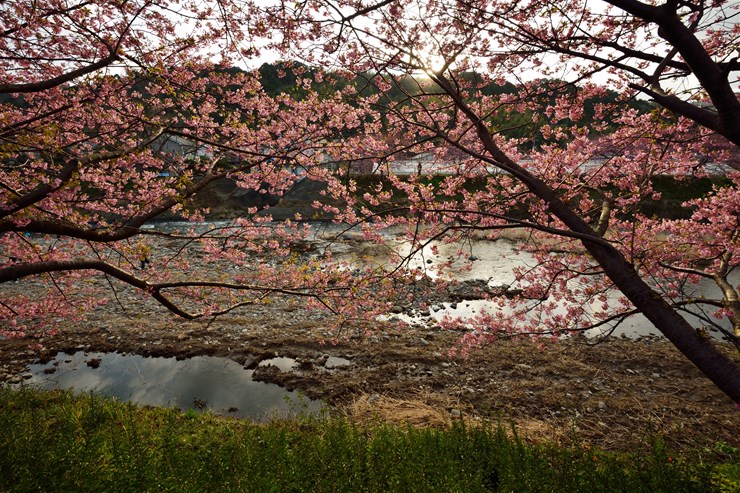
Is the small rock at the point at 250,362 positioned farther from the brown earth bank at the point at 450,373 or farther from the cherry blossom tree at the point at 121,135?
the cherry blossom tree at the point at 121,135

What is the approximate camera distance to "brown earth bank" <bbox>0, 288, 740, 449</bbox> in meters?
6.62

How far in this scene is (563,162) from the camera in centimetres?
657

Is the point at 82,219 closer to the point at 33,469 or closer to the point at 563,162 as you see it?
the point at 33,469

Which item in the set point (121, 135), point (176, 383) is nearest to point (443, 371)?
point (176, 383)

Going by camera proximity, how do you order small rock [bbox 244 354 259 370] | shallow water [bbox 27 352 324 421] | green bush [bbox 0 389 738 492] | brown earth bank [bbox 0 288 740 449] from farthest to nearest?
small rock [bbox 244 354 259 370]
shallow water [bbox 27 352 324 421]
brown earth bank [bbox 0 288 740 449]
green bush [bbox 0 389 738 492]

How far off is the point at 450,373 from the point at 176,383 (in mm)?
6753

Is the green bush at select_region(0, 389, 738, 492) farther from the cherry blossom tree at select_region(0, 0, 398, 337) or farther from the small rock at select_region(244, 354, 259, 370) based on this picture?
the small rock at select_region(244, 354, 259, 370)

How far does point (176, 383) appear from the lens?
8.37 m

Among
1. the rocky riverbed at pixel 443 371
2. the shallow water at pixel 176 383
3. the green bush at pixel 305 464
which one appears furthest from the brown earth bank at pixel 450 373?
the green bush at pixel 305 464

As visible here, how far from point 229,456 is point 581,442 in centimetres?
560

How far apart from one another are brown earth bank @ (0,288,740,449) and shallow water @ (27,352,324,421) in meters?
0.29

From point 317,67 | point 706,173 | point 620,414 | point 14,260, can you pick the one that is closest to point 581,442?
point 620,414

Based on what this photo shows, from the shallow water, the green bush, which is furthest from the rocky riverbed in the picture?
the green bush

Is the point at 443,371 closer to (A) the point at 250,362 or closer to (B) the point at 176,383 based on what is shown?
(A) the point at 250,362
